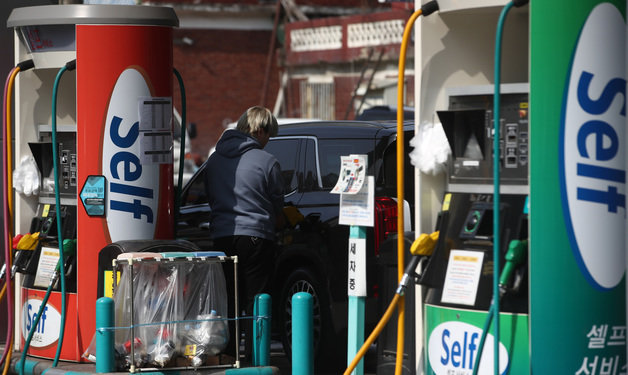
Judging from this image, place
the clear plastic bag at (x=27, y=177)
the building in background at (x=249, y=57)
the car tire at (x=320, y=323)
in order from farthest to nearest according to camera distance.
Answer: the building in background at (x=249, y=57)
the car tire at (x=320, y=323)
the clear plastic bag at (x=27, y=177)

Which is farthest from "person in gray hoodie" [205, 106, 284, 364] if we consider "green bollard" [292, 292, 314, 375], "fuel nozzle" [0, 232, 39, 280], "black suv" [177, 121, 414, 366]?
"fuel nozzle" [0, 232, 39, 280]

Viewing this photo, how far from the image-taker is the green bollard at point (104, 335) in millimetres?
7645

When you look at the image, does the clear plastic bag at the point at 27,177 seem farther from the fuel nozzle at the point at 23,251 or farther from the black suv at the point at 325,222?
the black suv at the point at 325,222

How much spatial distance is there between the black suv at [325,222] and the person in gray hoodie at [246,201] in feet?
2.44

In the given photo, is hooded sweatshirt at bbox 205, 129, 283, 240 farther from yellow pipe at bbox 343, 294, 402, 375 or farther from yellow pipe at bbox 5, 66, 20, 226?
yellow pipe at bbox 343, 294, 402, 375

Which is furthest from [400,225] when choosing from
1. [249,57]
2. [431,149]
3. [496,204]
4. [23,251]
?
[249,57]

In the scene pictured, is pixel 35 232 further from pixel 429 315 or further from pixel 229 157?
pixel 429 315

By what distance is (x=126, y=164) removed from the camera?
8586mm

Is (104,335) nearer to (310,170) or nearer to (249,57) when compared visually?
(310,170)

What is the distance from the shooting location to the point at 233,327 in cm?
839

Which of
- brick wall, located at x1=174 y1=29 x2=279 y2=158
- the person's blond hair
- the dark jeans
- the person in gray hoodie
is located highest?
brick wall, located at x1=174 y1=29 x2=279 y2=158

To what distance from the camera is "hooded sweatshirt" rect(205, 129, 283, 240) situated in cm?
888

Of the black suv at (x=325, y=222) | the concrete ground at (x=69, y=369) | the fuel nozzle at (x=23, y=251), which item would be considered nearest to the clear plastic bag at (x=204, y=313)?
the concrete ground at (x=69, y=369)

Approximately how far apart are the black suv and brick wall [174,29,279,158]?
3032 cm
